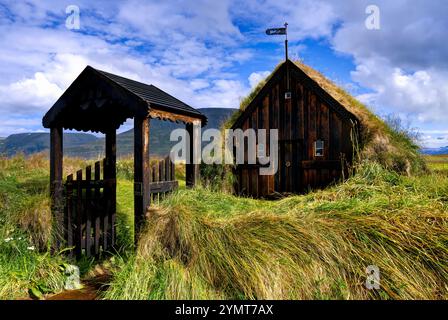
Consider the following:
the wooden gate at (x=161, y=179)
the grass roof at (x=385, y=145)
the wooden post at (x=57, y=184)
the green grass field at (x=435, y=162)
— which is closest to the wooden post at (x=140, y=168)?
the wooden gate at (x=161, y=179)

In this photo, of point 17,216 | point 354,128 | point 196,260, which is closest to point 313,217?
point 196,260

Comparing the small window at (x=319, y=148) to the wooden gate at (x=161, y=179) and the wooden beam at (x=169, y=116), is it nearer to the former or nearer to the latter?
the wooden beam at (x=169, y=116)

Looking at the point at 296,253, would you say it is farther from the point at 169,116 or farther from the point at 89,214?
the point at 89,214

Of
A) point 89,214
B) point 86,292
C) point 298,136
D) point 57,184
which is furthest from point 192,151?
point 298,136

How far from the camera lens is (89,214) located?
21.6 ft

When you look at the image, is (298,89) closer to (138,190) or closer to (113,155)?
(113,155)

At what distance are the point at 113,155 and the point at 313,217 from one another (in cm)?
472

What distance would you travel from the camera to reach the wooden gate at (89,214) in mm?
6477

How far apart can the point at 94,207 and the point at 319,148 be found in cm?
746

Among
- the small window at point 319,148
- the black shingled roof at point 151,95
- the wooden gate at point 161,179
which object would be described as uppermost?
the black shingled roof at point 151,95

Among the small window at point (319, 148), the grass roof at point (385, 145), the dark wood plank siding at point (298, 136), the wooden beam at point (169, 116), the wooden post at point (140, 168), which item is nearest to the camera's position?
the wooden post at point (140, 168)

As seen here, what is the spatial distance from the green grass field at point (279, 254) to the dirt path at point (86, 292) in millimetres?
224

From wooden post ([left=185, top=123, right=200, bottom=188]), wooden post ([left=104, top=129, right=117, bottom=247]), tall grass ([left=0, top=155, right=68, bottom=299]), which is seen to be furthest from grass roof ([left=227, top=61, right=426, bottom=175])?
tall grass ([left=0, top=155, right=68, bottom=299])

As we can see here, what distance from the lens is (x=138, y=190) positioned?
18.0ft
